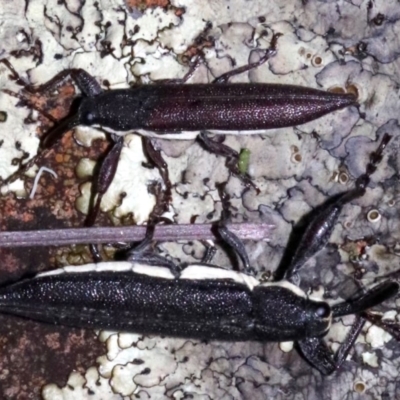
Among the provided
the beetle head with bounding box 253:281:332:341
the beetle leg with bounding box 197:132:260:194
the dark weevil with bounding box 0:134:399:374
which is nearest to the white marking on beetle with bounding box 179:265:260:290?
the dark weevil with bounding box 0:134:399:374

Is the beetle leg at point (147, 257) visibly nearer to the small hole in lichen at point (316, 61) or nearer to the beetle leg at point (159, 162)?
the beetle leg at point (159, 162)

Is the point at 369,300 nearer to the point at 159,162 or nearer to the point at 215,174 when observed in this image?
the point at 215,174

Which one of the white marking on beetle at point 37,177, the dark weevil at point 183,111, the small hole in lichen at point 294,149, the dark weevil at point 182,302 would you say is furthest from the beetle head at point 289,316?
the white marking on beetle at point 37,177

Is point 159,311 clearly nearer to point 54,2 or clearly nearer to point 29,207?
point 29,207

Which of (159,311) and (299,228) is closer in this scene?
(159,311)

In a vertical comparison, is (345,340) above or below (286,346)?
above

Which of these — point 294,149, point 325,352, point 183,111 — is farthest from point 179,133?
point 325,352

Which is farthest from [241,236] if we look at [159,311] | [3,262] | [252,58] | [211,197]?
[3,262]
